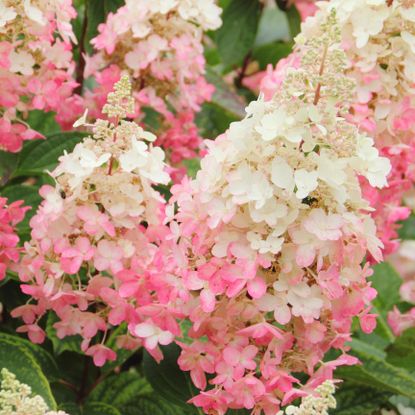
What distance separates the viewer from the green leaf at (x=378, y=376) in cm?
121

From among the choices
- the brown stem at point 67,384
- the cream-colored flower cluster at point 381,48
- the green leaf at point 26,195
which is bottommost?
the brown stem at point 67,384

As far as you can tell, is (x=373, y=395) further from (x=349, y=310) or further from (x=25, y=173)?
(x=25, y=173)

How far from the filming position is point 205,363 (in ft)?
3.26

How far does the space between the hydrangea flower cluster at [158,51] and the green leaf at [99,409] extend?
1.18 feet

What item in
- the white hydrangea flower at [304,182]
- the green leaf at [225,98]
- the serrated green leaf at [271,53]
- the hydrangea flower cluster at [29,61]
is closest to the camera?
the white hydrangea flower at [304,182]

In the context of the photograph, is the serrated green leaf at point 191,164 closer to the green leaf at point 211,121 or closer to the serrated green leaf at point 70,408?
the green leaf at point 211,121

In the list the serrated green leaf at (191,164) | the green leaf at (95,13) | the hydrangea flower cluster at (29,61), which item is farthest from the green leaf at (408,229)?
the hydrangea flower cluster at (29,61)

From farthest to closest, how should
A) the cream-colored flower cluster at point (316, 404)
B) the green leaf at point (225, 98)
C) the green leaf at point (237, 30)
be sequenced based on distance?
the green leaf at point (237, 30)
the green leaf at point (225, 98)
the cream-colored flower cluster at point (316, 404)

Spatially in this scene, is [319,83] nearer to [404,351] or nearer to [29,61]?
[29,61]

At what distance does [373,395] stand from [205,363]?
0.38 m

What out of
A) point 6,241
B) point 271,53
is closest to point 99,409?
point 6,241

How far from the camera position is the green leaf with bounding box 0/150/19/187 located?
1.30 meters

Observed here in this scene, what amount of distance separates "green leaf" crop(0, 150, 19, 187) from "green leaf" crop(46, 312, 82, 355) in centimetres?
19

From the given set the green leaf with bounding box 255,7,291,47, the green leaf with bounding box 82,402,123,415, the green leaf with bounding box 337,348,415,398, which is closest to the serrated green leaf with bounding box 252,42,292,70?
the green leaf with bounding box 255,7,291,47
